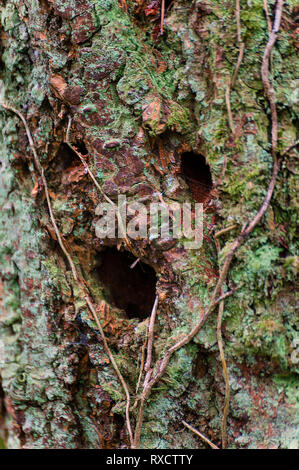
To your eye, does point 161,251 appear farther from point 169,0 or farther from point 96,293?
point 169,0

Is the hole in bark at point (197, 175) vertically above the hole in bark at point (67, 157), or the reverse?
the hole in bark at point (67, 157)

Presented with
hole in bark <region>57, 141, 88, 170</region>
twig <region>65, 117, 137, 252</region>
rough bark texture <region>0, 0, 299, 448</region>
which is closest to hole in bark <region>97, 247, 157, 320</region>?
rough bark texture <region>0, 0, 299, 448</region>

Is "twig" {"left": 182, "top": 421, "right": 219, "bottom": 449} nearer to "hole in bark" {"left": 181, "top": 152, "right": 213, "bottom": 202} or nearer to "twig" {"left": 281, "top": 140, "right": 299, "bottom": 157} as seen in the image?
"hole in bark" {"left": 181, "top": 152, "right": 213, "bottom": 202}

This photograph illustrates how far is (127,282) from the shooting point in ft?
4.86

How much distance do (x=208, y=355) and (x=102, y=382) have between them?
0.35 meters

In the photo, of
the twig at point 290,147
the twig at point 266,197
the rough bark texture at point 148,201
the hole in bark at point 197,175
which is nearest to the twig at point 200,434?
the rough bark texture at point 148,201

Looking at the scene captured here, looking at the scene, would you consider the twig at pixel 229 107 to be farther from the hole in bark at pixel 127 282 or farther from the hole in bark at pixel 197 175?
the hole in bark at pixel 127 282

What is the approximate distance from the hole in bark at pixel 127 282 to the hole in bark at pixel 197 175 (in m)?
0.32

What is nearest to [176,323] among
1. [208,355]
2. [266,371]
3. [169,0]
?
[208,355]

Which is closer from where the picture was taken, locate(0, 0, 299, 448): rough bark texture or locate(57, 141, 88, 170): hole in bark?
locate(0, 0, 299, 448): rough bark texture

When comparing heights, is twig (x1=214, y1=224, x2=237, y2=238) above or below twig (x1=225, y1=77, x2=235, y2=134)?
below

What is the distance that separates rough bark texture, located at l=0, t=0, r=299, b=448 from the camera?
114 centimetres

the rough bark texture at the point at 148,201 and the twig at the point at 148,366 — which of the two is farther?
the twig at the point at 148,366

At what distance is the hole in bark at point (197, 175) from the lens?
4.22ft
